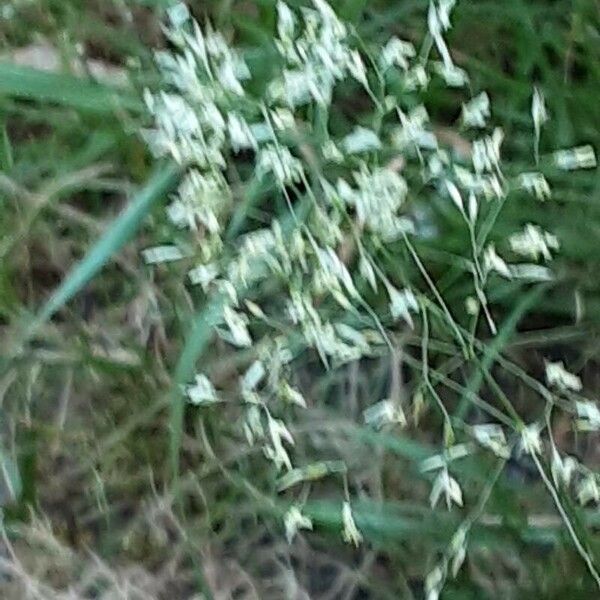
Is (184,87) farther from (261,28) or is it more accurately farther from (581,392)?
(581,392)

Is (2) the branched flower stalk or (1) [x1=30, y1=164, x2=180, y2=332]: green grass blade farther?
(1) [x1=30, y1=164, x2=180, y2=332]: green grass blade

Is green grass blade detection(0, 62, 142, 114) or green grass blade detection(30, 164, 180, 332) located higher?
green grass blade detection(0, 62, 142, 114)

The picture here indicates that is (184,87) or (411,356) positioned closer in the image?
(184,87)

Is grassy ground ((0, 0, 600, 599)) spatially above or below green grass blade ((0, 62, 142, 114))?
below

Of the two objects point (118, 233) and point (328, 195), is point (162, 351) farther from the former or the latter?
point (328, 195)

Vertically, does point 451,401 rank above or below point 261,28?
below

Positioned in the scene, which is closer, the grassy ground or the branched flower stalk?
the branched flower stalk

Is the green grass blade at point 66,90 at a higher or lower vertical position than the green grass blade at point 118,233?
higher

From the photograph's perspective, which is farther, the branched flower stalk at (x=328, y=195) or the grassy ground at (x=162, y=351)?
the grassy ground at (x=162, y=351)

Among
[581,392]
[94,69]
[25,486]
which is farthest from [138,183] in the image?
[581,392]
